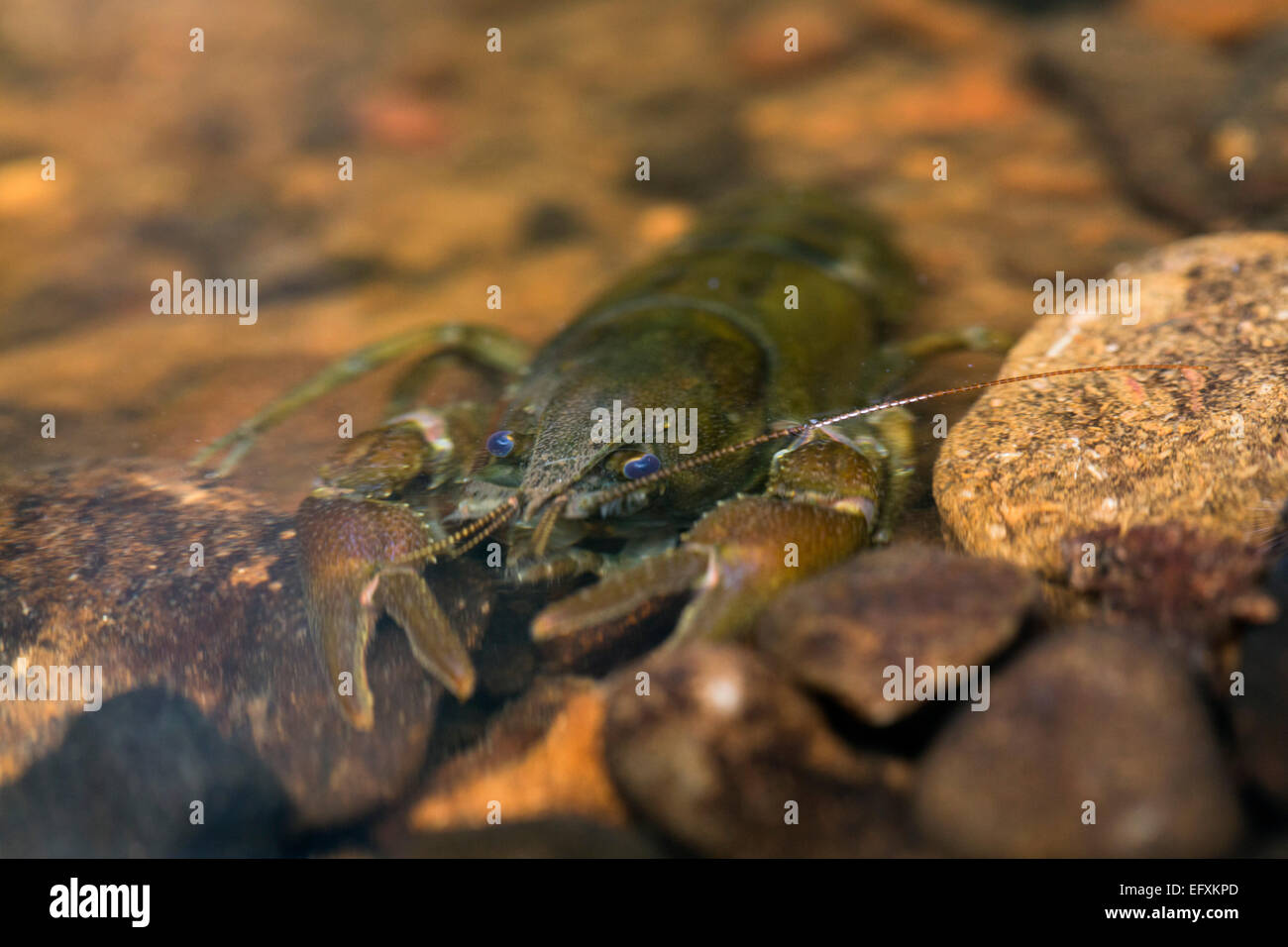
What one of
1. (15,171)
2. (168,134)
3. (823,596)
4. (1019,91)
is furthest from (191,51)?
(823,596)

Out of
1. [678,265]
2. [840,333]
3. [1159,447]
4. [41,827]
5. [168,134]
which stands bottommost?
[41,827]

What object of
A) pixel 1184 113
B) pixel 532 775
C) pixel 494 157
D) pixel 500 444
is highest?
pixel 494 157

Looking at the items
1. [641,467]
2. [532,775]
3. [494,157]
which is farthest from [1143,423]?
[494,157]

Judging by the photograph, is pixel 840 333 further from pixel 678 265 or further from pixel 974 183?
pixel 974 183

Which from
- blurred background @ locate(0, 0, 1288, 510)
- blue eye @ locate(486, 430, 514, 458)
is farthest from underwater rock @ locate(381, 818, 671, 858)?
blurred background @ locate(0, 0, 1288, 510)

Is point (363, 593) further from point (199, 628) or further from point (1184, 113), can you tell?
point (1184, 113)

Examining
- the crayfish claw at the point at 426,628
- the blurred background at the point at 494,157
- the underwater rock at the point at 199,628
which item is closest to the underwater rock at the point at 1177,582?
the blurred background at the point at 494,157

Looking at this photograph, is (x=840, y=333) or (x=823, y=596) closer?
(x=823, y=596)
